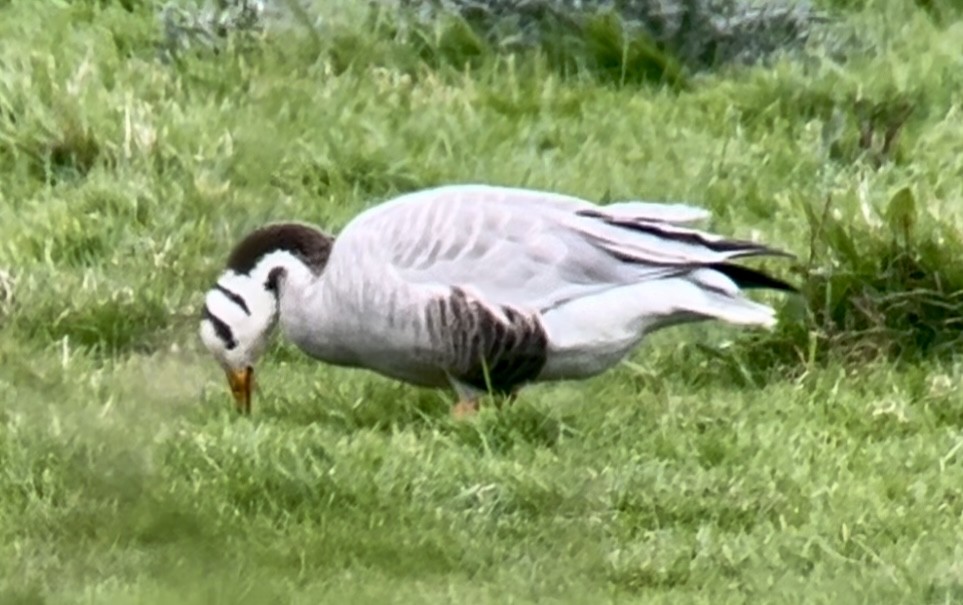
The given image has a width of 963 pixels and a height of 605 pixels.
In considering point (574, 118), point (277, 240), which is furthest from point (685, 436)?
point (574, 118)

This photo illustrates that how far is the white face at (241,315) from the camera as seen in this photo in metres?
4.07

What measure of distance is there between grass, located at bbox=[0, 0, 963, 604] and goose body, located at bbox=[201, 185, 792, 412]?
0.39 ft

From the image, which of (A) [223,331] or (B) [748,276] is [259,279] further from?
(B) [748,276]

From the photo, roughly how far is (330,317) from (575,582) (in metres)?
3.22

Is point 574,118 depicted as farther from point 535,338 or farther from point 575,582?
point 575,582

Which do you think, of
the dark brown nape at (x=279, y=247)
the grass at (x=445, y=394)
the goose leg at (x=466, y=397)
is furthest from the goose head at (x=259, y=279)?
the goose leg at (x=466, y=397)

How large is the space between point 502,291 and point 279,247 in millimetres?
549

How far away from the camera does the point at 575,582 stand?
0.84 metres

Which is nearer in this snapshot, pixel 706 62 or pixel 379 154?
pixel 379 154

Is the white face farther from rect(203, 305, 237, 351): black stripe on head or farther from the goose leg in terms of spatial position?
the goose leg

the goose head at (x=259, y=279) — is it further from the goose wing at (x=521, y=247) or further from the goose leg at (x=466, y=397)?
the goose leg at (x=466, y=397)

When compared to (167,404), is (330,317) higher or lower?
lower

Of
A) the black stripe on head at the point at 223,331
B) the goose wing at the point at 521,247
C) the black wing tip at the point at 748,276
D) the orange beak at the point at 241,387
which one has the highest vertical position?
the goose wing at the point at 521,247

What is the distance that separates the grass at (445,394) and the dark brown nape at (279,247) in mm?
116
